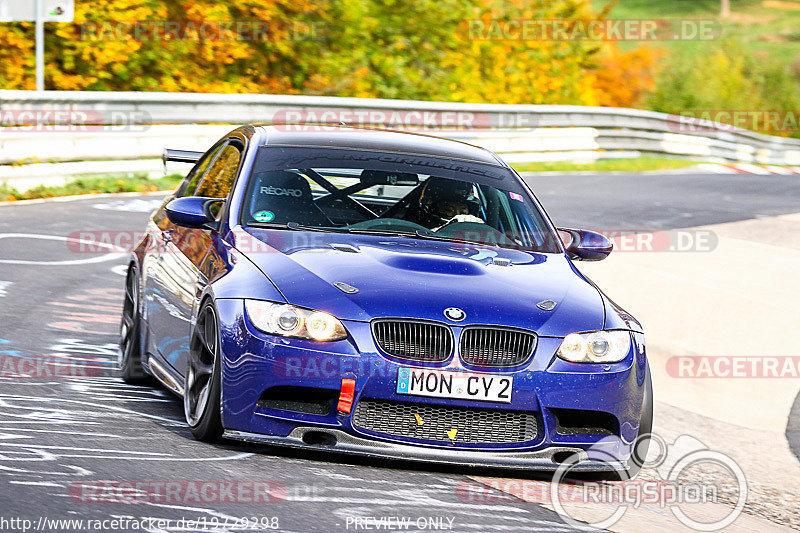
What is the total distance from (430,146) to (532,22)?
43051 millimetres

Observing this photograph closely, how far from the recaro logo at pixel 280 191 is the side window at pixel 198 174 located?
104 centimetres

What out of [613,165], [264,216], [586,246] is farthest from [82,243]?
[613,165]

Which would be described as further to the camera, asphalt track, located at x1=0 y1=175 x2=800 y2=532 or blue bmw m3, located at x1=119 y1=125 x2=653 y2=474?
blue bmw m3, located at x1=119 y1=125 x2=653 y2=474

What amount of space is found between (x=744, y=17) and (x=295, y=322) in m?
176

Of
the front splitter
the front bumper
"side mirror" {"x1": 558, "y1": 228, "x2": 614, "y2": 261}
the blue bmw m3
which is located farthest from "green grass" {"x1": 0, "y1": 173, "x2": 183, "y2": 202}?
the front splitter

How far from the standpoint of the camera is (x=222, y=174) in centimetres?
762

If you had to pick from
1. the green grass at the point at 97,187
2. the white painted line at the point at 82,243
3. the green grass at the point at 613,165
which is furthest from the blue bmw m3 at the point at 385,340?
the green grass at the point at 613,165

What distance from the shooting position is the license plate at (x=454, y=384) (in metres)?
5.67

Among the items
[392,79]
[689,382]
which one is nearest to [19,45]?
[392,79]

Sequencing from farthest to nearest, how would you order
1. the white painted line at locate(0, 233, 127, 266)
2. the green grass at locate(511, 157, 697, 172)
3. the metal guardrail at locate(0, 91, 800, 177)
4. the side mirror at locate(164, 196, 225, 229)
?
the green grass at locate(511, 157, 697, 172) → the metal guardrail at locate(0, 91, 800, 177) → the white painted line at locate(0, 233, 127, 266) → the side mirror at locate(164, 196, 225, 229)

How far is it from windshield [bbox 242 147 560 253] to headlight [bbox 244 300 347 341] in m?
1.11

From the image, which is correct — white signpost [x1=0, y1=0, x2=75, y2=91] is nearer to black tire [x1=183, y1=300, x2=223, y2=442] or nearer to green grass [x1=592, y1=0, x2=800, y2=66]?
black tire [x1=183, y1=300, x2=223, y2=442]

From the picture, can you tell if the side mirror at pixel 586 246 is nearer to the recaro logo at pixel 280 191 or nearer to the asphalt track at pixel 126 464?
the recaro logo at pixel 280 191

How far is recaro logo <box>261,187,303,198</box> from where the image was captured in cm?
704
